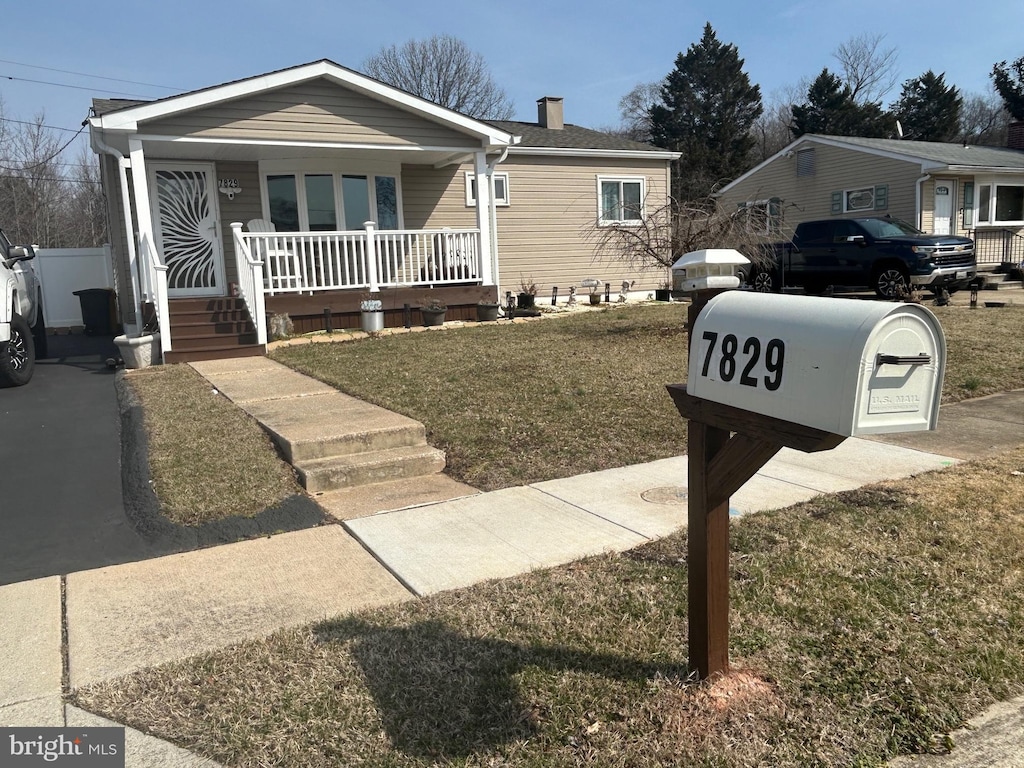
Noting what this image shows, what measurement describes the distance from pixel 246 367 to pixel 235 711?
750 centimetres

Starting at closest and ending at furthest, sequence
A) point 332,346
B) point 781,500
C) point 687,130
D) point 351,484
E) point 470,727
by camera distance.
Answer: point 470,727
point 781,500
point 351,484
point 332,346
point 687,130

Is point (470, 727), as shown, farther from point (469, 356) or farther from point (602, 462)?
point (469, 356)

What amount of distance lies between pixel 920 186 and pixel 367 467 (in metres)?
21.7

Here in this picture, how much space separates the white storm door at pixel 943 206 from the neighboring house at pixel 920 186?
30 millimetres

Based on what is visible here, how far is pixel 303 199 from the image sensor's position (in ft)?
45.6

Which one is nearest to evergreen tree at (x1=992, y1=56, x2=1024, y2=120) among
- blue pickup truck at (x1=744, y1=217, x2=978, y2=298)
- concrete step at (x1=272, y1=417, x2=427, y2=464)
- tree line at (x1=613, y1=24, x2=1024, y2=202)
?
tree line at (x1=613, y1=24, x2=1024, y2=202)

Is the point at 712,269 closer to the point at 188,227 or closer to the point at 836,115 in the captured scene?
the point at 188,227

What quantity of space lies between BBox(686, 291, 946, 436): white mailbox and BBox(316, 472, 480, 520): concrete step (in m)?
3.07

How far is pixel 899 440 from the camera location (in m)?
6.09

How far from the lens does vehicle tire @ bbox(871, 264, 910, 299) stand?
51.3 feet

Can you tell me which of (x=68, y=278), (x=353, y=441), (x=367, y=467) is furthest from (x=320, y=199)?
(x=367, y=467)

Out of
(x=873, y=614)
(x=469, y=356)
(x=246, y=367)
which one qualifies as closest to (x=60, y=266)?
(x=246, y=367)

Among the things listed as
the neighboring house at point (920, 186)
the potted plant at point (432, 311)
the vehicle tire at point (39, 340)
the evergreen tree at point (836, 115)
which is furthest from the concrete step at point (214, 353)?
the evergreen tree at point (836, 115)

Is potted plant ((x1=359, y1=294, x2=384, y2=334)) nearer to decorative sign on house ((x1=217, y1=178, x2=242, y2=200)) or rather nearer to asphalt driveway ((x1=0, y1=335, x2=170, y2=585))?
decorative sign on house ((x1=217, y1=178, x2=242, y2=200))
